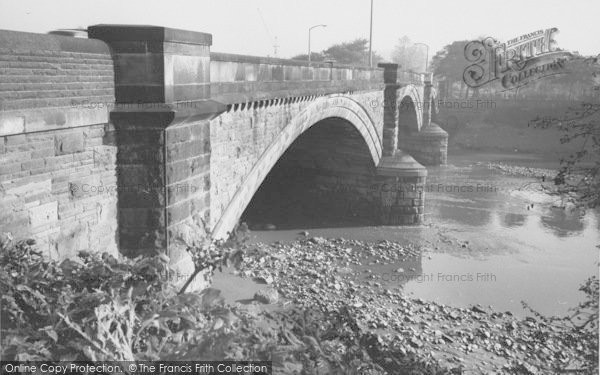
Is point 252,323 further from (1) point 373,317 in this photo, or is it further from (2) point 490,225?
(2) point 490,225

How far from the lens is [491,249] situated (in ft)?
61.4

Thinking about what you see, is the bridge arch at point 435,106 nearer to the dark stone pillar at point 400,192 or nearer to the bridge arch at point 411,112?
the bridge arch at point 411,112

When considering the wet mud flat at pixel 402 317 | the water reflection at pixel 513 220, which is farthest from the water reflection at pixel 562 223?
the wet mud flat at pixel 402 317

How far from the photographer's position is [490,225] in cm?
2195

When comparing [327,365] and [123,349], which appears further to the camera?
[327,365]

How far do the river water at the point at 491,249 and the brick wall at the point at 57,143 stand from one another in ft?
24.0

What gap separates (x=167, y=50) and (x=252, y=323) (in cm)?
319

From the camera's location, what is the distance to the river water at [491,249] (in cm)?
1480

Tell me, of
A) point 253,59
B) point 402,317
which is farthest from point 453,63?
point 253,59

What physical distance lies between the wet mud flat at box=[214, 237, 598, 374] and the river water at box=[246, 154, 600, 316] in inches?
26.0

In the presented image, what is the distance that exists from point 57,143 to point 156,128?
113 centimetres

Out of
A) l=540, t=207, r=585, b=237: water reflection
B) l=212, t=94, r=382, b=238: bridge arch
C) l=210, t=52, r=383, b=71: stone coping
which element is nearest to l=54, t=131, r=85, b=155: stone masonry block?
l=210, t=52, r=383, b=71: stone coping

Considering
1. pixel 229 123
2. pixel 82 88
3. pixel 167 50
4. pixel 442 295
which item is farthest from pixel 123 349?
pixel 442 295

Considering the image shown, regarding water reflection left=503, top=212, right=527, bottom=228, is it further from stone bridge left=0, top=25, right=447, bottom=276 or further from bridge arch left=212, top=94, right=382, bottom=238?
stone bridge left=0, top=25, right=447, bottom=276
